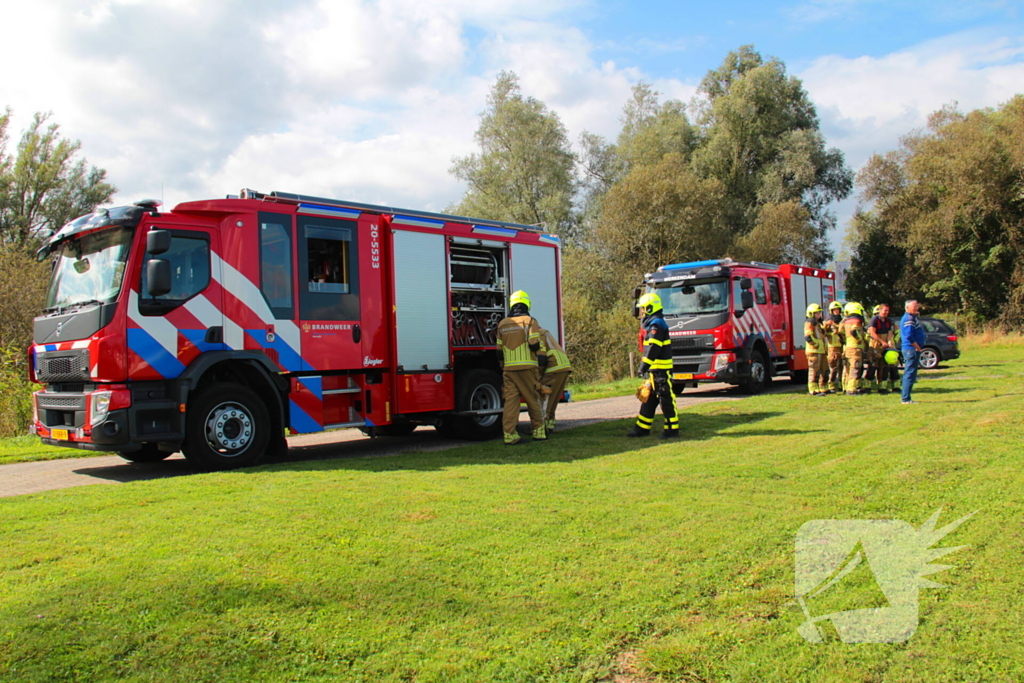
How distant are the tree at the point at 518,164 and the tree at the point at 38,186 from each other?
58.5ft

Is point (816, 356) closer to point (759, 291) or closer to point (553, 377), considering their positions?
point (759, 291)

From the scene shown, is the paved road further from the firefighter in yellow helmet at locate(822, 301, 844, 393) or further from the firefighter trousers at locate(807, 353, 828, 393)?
the firefighter in yellow helmet at locate(822, 301, 844, 393)

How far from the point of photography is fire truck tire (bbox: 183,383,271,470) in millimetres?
8414

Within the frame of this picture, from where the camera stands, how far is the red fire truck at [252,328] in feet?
26.8

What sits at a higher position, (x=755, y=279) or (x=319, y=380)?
(x=755, y=279)

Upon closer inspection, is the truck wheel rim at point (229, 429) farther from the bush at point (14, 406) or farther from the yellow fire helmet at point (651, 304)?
the bush at point (14, 406)

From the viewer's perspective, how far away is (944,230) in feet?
127

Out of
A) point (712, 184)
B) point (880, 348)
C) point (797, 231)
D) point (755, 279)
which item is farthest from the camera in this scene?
point (797, 231)

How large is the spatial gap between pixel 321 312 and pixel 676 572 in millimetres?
6308

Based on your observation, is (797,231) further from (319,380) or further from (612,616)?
(612,616)

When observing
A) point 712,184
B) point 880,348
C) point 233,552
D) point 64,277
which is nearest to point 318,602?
point 233,552

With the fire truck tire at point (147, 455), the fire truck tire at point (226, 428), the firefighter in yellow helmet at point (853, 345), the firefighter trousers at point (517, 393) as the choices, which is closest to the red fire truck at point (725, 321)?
the firefighter in yellow helmet at point (853, 345)

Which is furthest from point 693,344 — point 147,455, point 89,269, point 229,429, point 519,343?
point 89,269

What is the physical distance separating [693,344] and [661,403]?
705 centimetres
